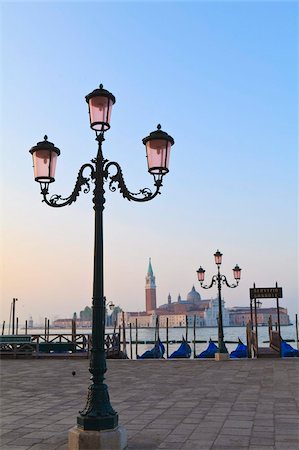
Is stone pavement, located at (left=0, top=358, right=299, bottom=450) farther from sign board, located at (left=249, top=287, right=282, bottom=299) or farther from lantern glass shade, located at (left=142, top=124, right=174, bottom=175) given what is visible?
sign board, located at (left=249, top=287, right=282, bottom=299)

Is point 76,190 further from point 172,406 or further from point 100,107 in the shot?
point 172,406

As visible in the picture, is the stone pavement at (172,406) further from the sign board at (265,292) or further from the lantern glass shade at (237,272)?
the sign board at (265,292)

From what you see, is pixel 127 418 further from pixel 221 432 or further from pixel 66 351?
pixel 66 351

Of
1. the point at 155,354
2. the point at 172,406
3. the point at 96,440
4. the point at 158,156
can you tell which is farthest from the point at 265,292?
the point at 96,440

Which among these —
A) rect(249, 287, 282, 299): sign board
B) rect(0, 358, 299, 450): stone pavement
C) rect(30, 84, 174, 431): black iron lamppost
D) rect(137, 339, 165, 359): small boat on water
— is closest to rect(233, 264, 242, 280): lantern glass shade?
rect(249, 287, 282, 299): sign board

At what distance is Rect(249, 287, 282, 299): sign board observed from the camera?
22.6 m

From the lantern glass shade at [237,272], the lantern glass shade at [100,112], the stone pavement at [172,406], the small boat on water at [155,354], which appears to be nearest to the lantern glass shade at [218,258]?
the lantern glass shade at [237,272]

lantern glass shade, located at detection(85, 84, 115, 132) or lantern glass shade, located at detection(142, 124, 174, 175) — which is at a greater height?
lantern glass shade, located at detection(85, 84, 115, 132)

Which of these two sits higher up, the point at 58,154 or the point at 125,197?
the point at 58,154

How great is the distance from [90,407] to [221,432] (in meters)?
2.23

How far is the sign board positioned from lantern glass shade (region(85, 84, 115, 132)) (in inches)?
672

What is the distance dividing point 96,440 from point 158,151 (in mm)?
4180

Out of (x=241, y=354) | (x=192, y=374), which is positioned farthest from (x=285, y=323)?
(x=192, y=374)

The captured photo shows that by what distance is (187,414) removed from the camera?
28.8ft
